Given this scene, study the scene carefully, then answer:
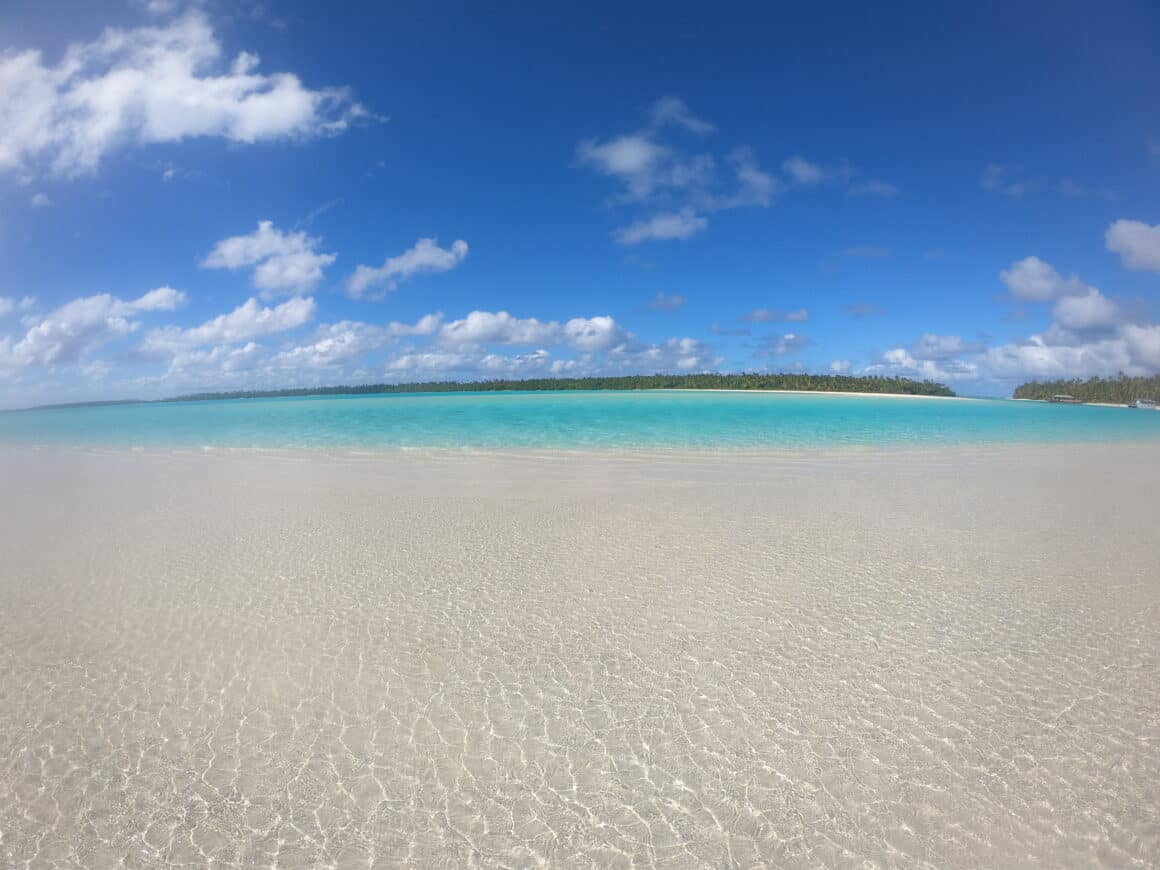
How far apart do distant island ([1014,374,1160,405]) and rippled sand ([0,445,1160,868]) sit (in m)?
103

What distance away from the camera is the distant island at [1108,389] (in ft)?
271

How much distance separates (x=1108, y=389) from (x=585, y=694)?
377ft

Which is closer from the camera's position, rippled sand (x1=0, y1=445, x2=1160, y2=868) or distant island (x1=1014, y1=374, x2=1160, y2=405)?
rippled sand (x1=0, y1=445, x2=1160, y2=868)

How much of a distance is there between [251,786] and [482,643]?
164 cm

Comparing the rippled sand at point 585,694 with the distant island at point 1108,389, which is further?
the distant island at point 1108,389

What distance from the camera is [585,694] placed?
139 inches

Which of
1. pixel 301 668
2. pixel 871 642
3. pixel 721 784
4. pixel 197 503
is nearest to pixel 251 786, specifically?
pixel 301 668

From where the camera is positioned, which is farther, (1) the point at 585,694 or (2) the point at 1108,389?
(2) the point at 1108,389

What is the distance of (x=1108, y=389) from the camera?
289ft

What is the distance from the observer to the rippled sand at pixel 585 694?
2523mm

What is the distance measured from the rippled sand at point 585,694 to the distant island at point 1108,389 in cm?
10341

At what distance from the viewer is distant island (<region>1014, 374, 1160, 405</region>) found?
82500 millimetres

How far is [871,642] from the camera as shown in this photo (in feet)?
13.5

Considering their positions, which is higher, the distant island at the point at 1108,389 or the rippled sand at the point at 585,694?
the distant island at the point at 1108,389
